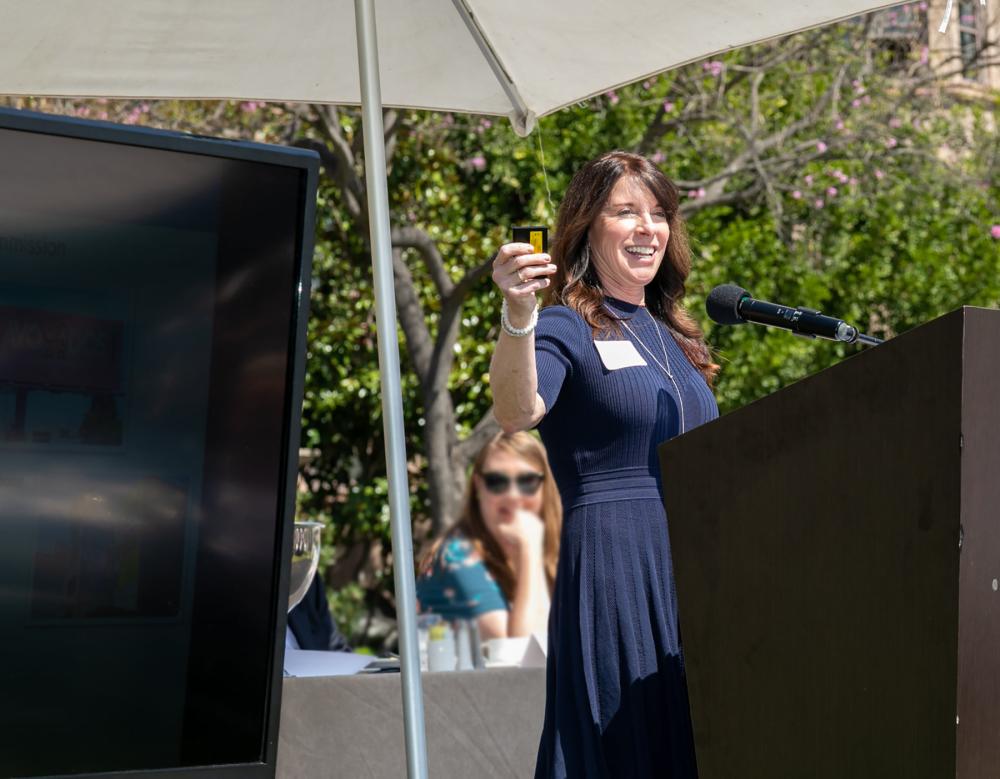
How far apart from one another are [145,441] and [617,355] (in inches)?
36.2

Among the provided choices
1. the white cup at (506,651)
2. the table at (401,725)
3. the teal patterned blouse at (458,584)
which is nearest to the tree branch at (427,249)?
the teal patterned blouse at (458,584)

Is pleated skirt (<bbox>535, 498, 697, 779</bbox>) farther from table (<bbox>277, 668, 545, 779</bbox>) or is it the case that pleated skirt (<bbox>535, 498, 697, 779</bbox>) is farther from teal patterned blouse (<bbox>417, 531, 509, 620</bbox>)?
teal patterned blouse (<bbox>417, 531, 509, 620</bbox>)

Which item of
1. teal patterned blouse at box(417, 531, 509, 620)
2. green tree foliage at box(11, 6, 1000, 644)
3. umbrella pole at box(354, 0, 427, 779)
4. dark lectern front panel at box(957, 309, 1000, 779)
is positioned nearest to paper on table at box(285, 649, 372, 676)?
umbrella pole at box(354, 0, 427, 779)

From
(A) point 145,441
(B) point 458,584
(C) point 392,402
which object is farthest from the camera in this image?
(B) point 458,584

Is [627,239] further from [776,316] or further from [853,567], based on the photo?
[853,567]

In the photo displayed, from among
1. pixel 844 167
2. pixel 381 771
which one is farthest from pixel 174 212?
pixel 844 167

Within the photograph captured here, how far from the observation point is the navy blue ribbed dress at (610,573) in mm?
2035

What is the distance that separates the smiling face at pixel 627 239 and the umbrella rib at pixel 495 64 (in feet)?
1.06

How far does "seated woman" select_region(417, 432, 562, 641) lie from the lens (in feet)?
17.1

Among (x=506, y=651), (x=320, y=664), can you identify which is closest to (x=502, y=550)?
(x=506, y=651)

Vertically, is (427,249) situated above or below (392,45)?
above

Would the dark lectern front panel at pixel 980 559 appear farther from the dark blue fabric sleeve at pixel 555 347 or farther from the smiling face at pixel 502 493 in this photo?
the smiling face at pixel 502 493

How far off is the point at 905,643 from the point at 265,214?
0.92m

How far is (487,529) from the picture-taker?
17.8 feet
